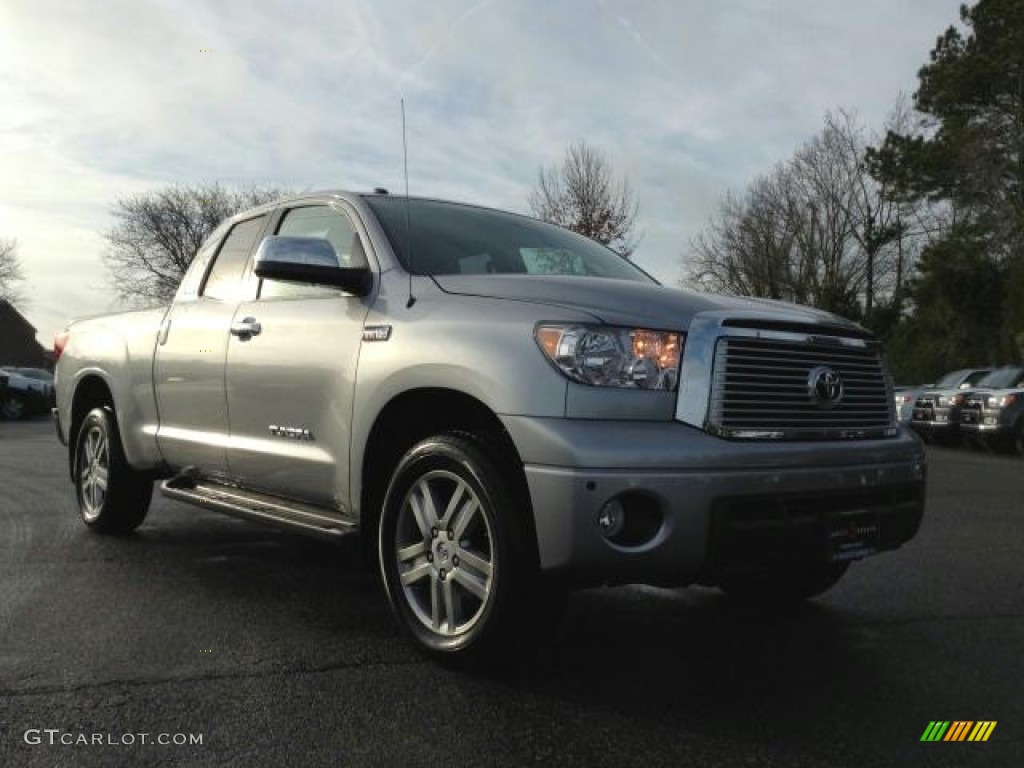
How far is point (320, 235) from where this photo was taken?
466 centimetres

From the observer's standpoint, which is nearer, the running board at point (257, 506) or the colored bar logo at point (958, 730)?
the colored bar logo at point (958, 730)

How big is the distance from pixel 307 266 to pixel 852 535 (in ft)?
7.53

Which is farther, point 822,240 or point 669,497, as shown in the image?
point 822,240

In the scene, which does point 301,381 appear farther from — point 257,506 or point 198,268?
point 198,268

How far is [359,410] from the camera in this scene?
12.5 feet

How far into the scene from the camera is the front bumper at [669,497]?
3.00m

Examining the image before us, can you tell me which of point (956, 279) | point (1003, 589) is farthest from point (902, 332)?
point (1003, 589)

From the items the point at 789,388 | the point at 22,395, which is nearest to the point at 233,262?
the point at 789,388

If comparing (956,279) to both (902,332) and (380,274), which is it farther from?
(380,274)

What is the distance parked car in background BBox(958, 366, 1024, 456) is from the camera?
1418cm

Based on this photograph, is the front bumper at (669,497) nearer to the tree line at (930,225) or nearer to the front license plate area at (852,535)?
the front license plate area at (852,535)

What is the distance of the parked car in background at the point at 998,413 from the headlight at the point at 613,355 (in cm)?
1285

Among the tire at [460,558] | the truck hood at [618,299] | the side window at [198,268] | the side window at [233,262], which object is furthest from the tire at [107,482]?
the truck hood at [618,299]

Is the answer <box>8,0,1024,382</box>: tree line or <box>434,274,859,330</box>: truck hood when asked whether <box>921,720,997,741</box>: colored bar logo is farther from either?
<box>8,0,1024,382</box>: tree line
